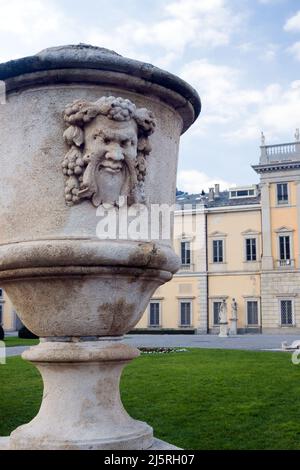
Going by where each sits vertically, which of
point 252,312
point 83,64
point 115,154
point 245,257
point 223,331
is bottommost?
point 223,331

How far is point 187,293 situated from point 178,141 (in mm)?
30689

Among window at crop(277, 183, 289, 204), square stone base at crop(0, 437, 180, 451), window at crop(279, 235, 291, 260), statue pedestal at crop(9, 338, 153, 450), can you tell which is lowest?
square stone base at crop(0, 437, 180, 451)

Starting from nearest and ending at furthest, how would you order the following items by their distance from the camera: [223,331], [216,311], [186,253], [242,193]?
[223,331] → [216,311] → [186,253] → [242,193]

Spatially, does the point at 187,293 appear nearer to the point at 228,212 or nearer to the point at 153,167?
the point at 228,212

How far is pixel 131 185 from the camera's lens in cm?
246

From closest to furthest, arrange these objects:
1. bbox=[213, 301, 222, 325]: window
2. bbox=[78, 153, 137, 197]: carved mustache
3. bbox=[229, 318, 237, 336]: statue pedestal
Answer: bbox=[78, 153, 137, 197]: carved mustache < bbox=[229, 318, 237, 336]: statue pedestal < bbox=[213, 301, 222, 325]: window

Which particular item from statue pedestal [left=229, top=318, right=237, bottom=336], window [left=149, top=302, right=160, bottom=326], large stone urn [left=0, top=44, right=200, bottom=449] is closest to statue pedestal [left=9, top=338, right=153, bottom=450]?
large stone urn [left=0, top=44, right=200, bottom=449]

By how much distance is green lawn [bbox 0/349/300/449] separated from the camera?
441 cm

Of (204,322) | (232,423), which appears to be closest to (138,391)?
(232,423)

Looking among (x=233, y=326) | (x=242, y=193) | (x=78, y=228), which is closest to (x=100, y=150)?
(x=78, y=228)

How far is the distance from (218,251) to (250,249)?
1994 mm

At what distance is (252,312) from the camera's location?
31062 millimetres

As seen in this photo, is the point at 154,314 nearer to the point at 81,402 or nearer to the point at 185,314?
the point at 185,314

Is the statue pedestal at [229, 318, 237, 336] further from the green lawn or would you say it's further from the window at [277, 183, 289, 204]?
the green lawn
